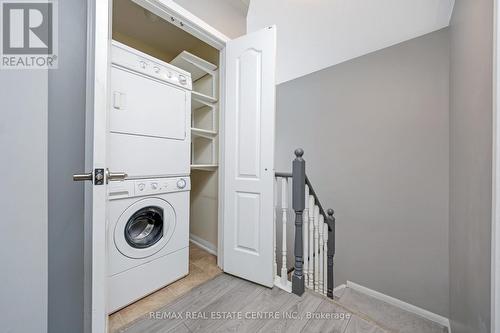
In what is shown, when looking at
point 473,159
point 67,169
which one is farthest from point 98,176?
point 473,159

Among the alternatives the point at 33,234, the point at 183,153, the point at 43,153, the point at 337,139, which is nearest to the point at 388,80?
the point at 337,139

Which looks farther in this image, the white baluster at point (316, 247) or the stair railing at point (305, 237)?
the white baluster at point (316, 247)

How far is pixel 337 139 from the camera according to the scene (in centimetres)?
260

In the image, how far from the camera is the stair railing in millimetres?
1587

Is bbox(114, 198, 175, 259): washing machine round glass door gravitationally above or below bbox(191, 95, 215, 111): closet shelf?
below

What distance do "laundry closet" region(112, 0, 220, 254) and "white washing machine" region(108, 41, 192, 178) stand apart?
34 cm

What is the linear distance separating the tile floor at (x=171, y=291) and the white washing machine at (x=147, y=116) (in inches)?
37.1

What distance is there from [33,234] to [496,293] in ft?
6.13

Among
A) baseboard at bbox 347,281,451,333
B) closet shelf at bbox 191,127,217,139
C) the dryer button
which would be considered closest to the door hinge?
the dryer button

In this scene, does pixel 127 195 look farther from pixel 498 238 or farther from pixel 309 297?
pixel 498 238

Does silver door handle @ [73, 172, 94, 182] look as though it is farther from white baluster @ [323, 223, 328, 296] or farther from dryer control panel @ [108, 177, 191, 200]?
white baluster @ [323, 223, 328, 296]

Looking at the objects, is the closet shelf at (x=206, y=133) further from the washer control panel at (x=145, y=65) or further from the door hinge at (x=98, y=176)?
the door hinge at (x=98, y=176)

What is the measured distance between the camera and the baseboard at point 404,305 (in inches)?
72.8

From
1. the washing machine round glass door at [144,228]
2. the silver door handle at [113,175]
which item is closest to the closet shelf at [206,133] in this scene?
the washing machine round glass door at [144,228]
